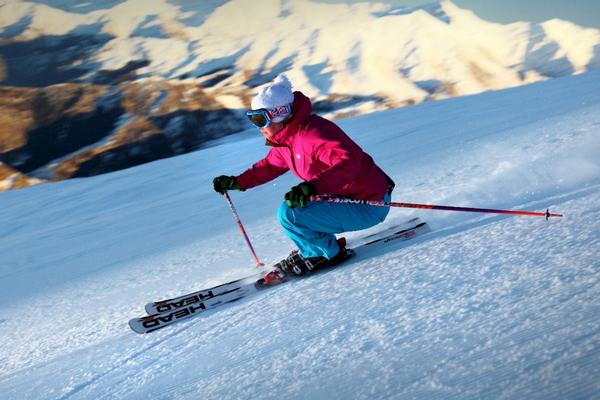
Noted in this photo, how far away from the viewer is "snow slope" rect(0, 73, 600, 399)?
1578mm

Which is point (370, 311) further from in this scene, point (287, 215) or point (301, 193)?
point (287, 215)

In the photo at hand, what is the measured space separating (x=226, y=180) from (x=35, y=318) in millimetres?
1619

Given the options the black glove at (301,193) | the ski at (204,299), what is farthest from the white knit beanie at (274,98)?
the ski at (204,299)

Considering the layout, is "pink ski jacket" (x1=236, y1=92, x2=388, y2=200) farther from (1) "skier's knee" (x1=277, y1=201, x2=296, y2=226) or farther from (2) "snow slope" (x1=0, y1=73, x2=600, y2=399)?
(2) "snow slope" (x1=0, y1=73, x2=600, y2=399)

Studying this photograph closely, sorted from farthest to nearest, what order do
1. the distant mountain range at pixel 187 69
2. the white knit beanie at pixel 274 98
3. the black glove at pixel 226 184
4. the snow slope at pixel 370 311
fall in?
the distant mountain range at pixel 187 69, the black glove at pixel 226 184, the white knit beanie at pixel 274 98, the snow slope at pixel 370 311

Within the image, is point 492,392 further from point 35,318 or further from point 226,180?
point 35,318

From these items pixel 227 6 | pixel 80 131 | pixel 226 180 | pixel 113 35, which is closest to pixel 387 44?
pixel 227 6

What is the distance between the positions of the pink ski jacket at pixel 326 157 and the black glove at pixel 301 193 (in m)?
0.04

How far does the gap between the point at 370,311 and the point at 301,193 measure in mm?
895

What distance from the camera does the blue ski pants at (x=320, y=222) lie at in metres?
3.10

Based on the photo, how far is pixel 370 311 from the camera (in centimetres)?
213

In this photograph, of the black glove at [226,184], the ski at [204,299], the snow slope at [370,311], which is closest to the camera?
the snow slope at [370,311]

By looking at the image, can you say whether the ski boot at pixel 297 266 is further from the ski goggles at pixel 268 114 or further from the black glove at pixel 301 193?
the ski goggles at pixel 268 114

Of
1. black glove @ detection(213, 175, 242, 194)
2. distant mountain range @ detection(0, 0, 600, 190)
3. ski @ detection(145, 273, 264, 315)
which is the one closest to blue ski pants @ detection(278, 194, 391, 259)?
ski @ detection(145, 273, 264, 315)
